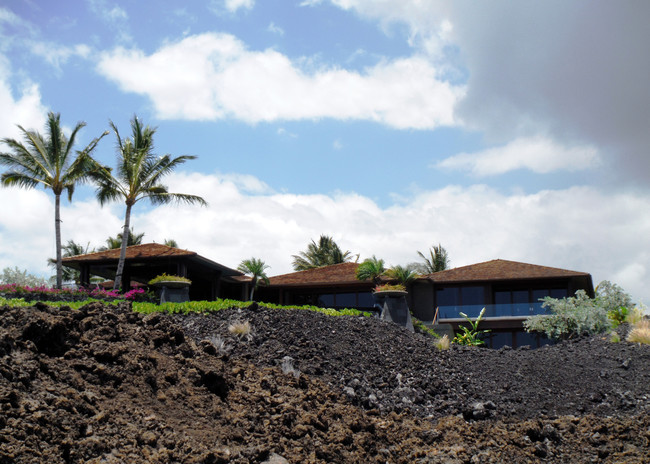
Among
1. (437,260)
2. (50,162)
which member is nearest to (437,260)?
(437,260)

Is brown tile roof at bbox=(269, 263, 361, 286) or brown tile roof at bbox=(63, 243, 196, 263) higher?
brown tile roof at bbox=(63, 243, 196, 263)

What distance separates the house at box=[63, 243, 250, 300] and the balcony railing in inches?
408

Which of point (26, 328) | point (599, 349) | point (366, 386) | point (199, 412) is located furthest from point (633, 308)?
point (26, 328)

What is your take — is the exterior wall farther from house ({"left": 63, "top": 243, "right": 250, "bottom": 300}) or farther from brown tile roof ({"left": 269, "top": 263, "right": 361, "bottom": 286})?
house ({"left": 63, "top": 243, "right": 250, "bottom": 300})

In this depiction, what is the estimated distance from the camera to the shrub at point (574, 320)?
16.5 metres

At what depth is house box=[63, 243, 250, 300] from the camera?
26469 mm

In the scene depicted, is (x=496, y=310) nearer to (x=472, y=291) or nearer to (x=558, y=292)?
(x=472, y=291)

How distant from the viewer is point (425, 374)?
11.0m

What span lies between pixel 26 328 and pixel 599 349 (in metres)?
11.7

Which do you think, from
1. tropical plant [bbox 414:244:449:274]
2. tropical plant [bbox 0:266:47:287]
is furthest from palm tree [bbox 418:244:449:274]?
tropical plant [bbox 0:266:47:287]

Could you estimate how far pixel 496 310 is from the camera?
84.8 ft

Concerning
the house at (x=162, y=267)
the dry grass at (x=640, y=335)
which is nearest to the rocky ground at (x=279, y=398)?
the dry grass at (x=640, y=335)

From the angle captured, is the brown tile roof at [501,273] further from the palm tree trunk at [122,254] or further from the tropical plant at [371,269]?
the palm tree trunk at [122,254]

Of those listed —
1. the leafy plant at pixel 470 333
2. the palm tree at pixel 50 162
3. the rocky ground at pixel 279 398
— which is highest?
the palm tree at pixel 50 162
